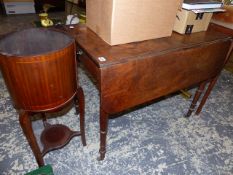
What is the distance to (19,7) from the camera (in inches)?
164

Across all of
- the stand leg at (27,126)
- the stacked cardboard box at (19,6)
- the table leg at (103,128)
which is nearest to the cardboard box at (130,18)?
the table leg at (103,128)

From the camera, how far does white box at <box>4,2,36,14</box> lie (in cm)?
404

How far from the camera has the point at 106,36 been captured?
113cm

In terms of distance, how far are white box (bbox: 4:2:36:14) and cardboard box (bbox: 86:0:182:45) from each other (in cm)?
361

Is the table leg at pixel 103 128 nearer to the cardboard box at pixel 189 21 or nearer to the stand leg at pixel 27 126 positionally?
the stand leg at pixel 27 126

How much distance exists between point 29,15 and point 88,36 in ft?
11.9

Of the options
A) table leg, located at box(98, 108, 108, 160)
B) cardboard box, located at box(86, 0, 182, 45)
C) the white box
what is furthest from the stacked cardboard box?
table leg, located at box(98, 108, 108, 160)

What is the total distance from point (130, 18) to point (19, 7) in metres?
3.99

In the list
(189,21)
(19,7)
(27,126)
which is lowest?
(19,7)

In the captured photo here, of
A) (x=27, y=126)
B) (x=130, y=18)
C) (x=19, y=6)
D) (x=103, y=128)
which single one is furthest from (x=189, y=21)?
(x=19, y=6)

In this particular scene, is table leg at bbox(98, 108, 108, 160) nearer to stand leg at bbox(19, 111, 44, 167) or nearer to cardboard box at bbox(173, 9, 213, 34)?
stand leg at bbox(19, 111, 44, 167)

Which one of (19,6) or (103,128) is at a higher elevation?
(103,128)

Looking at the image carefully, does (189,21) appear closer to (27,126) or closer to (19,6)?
(27,126)

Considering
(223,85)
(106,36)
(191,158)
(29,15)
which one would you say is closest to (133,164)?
(191,158)
